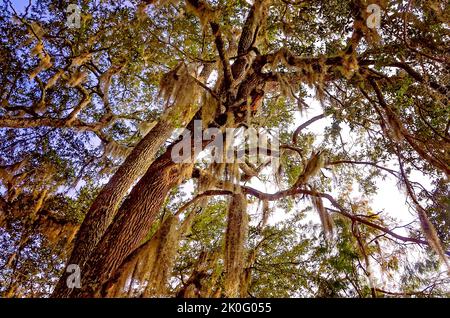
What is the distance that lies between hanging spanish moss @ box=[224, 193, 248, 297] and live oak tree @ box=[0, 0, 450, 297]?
0.04 ft

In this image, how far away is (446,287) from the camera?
4.01 m

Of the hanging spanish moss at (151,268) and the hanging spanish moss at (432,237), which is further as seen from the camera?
the hanging spanish moss at (432,237)

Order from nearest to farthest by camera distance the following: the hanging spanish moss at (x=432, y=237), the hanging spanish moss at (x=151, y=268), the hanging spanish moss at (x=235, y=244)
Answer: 1. the hanging spanish moss at (x=151, y=268)
2. the hanging spanish moss at (x=235, y=244)
3. the hanging spanish moss at (x=432, y=237)

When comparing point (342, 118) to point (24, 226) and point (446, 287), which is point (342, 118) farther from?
point (24, 226)

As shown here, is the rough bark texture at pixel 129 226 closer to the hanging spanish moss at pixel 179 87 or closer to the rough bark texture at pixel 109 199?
the rough bark texture at pixel 109 199

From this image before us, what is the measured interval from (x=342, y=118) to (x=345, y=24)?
1295mm

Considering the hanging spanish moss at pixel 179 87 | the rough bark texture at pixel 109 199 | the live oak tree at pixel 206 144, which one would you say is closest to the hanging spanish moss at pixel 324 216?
the live oak tree at pixel 206 144

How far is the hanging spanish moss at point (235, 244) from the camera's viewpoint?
2492 millimetres

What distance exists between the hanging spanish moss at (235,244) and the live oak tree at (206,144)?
1cm

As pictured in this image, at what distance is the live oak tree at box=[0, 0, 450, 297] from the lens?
3029mm

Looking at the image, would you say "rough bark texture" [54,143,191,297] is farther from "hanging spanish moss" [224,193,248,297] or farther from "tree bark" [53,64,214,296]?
"hanging spanish moss" [224,193,248,297]

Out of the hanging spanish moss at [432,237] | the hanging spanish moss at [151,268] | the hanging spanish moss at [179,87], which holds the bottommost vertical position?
the hanging spanish moss at [151,268]

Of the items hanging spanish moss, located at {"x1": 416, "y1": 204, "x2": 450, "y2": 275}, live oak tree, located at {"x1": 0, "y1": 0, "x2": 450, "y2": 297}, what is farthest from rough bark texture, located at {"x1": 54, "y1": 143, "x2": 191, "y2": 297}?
hanging spanish moss, located at {"x1": 416, "y1": 204, "x2": 450, "y2": 275}
